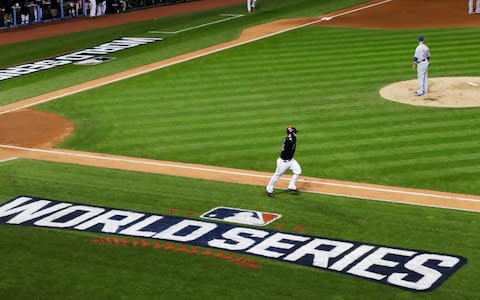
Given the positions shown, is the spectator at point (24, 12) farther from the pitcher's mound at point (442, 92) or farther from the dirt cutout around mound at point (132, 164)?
the pitcher's mound at point (442, 92)

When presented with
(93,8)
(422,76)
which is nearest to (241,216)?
(422,76)

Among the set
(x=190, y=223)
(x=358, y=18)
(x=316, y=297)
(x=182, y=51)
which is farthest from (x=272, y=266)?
(x=358, y=18)

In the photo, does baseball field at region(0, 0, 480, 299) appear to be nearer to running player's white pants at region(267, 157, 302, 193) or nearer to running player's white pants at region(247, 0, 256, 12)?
running player's white pants at region(267, 157, 302, 193)

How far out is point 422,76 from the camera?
3162cm

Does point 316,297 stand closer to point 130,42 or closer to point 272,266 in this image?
point 272,266

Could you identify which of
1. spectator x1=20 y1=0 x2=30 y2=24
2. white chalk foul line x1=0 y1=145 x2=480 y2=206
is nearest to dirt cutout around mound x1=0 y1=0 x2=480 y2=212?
white chalk foul line x1=0 y1=145 x2=480 y2=206

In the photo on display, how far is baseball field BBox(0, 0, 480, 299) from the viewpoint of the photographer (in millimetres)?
17312

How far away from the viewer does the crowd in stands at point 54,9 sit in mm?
52312

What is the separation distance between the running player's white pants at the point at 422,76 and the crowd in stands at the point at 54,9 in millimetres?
27979

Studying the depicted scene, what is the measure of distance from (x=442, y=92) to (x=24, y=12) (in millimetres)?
29063

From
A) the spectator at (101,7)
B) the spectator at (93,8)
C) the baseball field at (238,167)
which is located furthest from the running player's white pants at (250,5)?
the spectator at (93,8)

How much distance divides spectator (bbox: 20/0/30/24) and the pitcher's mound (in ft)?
87.1

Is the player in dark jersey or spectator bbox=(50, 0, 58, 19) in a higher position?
spectator bbox=(50, 0, 58, 19)

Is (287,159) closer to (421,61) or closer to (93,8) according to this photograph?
(421,61)
